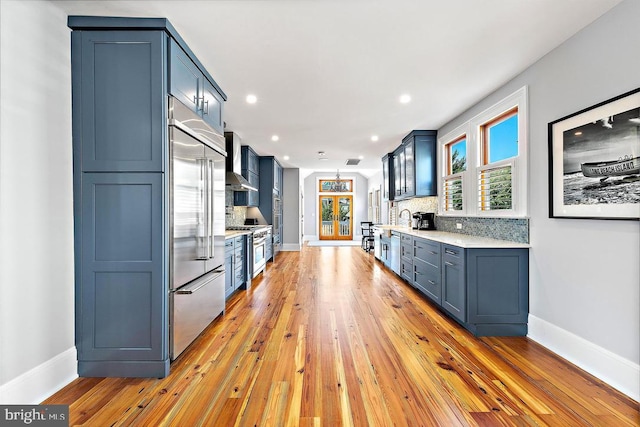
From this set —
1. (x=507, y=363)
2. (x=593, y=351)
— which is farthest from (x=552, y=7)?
(x=507, y=363)

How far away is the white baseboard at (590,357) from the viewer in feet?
6.33

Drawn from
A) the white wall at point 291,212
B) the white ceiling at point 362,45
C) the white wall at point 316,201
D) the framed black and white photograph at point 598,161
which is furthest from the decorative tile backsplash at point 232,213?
the white wall at point 316,201

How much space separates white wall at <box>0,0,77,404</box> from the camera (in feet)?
5.58

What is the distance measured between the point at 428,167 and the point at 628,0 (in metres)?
3.27

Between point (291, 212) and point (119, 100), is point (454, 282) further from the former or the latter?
point (291, 212)

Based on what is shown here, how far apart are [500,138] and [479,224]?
1.11 metres

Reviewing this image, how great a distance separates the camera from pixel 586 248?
2.27 meters

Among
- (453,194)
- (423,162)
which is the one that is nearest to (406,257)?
(453,194)

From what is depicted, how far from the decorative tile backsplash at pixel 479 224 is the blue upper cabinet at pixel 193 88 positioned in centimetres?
341

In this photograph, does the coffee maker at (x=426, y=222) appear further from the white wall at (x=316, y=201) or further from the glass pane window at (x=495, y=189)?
the white wall at (x=316, y=201)

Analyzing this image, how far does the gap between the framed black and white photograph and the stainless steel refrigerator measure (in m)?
3.15

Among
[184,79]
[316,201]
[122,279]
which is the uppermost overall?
[184,79]

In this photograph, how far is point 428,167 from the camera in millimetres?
5164

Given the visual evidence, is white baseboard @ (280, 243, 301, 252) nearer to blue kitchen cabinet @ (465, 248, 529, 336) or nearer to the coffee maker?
the coffee maker
